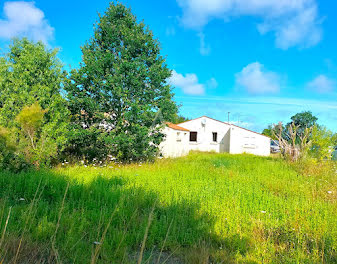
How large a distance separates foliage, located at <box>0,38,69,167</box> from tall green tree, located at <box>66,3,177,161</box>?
884mm

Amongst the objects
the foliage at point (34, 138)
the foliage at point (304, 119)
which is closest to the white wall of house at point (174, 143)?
the foliage at point (34, 138)

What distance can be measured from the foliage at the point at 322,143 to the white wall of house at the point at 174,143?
9123 millimetres

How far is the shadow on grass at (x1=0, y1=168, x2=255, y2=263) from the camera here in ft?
8.27

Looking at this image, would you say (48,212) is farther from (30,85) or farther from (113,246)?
(30,85)

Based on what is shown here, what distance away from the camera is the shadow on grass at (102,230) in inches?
99.3

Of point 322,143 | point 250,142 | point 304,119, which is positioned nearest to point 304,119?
point 304,119

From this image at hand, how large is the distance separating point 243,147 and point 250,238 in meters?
22.9

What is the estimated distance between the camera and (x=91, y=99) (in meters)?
9.34

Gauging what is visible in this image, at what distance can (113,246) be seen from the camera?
2850 mm

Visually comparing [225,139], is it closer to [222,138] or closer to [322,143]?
[222,138]

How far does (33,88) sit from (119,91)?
324 centimetres

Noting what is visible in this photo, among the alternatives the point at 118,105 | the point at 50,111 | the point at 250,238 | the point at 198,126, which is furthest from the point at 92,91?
the point at 198,126

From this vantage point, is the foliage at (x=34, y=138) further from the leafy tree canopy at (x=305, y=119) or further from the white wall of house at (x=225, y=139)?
the leafy tree canopy at (x=305, y=119)

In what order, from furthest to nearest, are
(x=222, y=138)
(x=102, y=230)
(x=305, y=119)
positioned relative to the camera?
1. (x=305, y=119)
2. (x=222, y=138)
3. (x=102, y=230)
